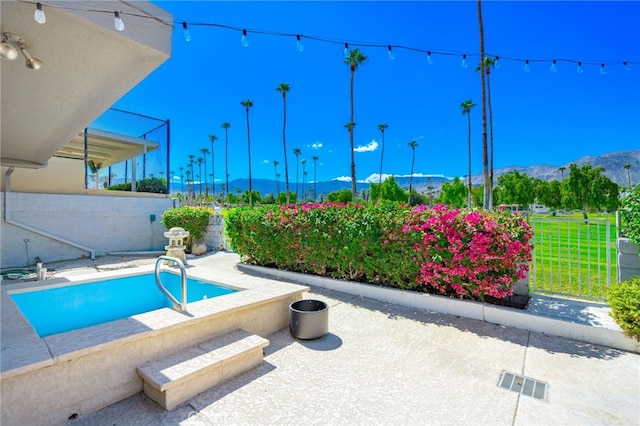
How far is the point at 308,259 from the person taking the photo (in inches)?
260

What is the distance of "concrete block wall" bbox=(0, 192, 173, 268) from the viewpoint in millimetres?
9297

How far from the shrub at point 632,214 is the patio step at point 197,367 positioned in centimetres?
492

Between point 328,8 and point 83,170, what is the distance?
1190 cm

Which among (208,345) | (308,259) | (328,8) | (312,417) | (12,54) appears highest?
(328,8)

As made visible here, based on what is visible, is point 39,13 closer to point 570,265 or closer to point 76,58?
point 76,58

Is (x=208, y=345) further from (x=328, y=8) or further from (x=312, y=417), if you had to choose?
(x=328, y=8)

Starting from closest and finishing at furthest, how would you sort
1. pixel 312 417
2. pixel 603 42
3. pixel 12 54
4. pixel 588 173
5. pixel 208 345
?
pixel 312 417
pixel 12 54
pixel 208 345
pixel 603 42
pixel 588 173

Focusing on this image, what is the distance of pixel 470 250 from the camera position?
439cm

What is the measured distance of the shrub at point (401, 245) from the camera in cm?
429

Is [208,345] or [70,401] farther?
[208,345]

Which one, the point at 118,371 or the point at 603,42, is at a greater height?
the point at 603,42

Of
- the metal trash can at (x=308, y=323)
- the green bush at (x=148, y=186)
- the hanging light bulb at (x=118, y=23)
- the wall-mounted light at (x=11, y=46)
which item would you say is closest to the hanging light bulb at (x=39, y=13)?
the hanging light bulb at (x=118, y=23)

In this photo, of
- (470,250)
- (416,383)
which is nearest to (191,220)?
(470,250)

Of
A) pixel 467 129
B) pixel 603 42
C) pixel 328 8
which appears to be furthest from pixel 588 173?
pixel 328 8
